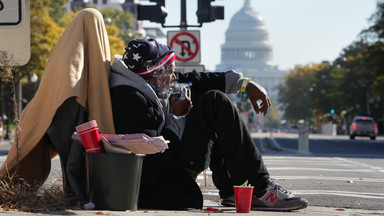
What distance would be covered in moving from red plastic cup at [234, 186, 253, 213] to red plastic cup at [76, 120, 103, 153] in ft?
3.27

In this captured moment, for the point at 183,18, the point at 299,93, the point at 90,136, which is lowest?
the point at 299,93

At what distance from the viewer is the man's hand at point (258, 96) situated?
20.7 feet

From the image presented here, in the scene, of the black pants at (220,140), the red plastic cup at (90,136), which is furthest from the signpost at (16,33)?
the black pants at (220,140)

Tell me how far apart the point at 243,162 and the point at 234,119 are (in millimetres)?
284

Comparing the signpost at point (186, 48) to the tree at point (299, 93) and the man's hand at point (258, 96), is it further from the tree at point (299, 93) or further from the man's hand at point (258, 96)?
the tree at point (299, 93)

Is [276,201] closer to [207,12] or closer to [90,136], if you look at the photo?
[90,136]

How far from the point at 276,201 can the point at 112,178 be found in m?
1.29

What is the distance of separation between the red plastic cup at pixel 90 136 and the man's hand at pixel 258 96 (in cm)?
131

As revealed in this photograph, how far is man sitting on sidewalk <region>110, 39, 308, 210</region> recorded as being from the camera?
231 inches

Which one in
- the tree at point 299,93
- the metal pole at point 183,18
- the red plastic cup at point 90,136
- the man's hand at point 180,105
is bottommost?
the tree at point 299,93

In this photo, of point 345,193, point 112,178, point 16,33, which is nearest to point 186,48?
point 345,193

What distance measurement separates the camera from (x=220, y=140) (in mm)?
5898

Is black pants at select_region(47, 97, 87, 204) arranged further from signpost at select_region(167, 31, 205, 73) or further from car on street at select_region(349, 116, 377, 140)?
car on street at select_region(349, 116, 377, 140)

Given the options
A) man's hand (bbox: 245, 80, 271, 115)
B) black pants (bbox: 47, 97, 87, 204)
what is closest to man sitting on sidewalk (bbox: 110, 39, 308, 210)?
black pants (bbox: 47, 97, 87, 204)
